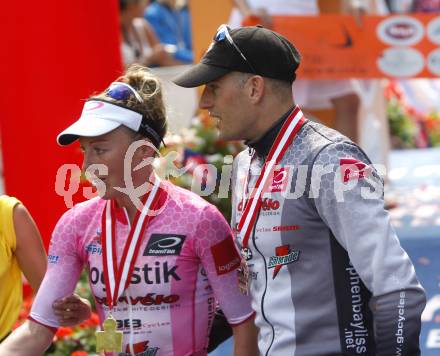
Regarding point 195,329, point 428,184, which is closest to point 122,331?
point 195,329

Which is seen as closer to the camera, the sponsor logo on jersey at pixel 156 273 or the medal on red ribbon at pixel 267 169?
the medal on red ribbon at pixel 267 169

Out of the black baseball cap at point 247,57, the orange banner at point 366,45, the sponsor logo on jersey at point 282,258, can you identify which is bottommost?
the orange banner at point 366,45

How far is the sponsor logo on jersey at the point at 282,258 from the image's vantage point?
2.60 metres

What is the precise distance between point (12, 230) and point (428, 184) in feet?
16.6

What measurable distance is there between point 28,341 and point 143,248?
0.50 metres

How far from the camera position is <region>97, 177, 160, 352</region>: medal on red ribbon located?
9.47 feet

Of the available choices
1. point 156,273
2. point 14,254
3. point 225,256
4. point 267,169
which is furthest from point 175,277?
point 14,254

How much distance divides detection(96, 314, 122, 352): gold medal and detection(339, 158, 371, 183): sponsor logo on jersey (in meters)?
0.89

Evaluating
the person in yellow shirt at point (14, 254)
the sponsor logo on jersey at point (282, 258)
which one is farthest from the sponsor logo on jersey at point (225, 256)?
the person in yellow shirt at point (14, 254)

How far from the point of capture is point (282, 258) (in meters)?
2.61

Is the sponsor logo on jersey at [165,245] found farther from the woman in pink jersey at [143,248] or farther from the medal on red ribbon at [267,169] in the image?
the medal on red ribbon at [267,169]

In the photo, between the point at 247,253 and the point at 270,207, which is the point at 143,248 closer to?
the point at 247,253

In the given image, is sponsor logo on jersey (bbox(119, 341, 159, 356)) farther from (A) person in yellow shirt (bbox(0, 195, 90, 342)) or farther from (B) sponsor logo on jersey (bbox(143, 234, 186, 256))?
(A) person in yellow shirt (bbox(0, 195, 90, 342))

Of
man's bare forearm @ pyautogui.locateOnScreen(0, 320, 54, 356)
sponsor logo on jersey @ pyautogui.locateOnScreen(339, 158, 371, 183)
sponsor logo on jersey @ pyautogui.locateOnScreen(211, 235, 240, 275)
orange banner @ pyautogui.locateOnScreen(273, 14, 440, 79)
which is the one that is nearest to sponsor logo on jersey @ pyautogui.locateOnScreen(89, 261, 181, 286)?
sponsor logo on jersey @ pyautogui.locateOnScreen(211, 235, 240, 275)
